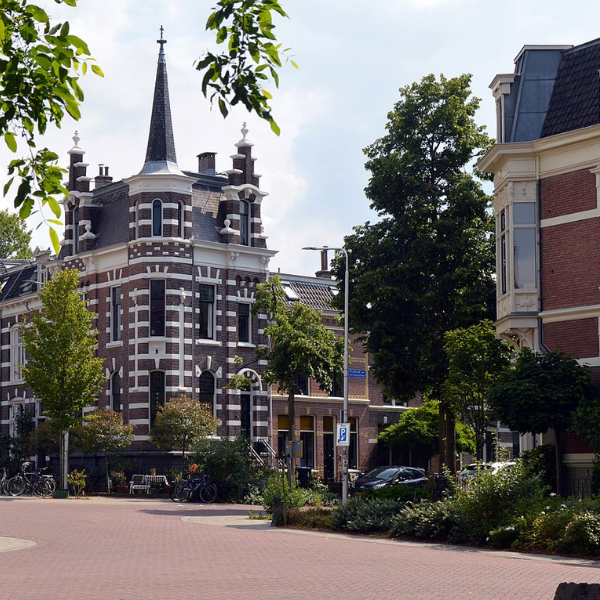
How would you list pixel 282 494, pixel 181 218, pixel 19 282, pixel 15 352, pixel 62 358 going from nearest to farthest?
pixel 282 494 → pixel 62 358 → pixel 181 218 → pixel 15 352 → pixel 19 282

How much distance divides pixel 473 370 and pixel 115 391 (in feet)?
78.5

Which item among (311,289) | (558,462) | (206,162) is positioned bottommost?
(558,462)

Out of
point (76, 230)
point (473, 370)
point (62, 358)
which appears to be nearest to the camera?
point (473, 370)

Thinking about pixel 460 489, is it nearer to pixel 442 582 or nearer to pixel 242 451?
pixel 442 582

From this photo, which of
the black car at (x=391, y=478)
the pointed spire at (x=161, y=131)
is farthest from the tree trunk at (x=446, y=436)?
the pointed spire at (x=161, y=131)

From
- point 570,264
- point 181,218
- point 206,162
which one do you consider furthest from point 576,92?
point 206,162

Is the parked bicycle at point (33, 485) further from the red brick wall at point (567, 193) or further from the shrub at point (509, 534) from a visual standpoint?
the shrub at point (509, 534)

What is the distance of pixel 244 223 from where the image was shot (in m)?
55.1

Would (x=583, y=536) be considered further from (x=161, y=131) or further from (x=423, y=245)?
(x=161, y=131)

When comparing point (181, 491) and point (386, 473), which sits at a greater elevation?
point (386, 473)

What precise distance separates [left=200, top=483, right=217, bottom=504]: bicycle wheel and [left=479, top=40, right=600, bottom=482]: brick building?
14017mm

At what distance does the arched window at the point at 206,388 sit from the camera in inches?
2037

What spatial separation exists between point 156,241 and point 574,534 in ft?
108

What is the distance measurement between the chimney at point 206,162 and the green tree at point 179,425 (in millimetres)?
14312
